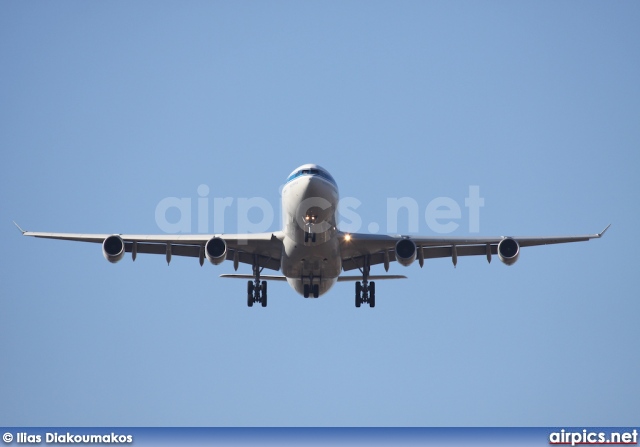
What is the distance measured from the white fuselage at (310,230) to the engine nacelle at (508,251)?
695 centimetres

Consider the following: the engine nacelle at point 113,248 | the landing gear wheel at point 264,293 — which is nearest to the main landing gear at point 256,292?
the landing gear wheel at point 264,293

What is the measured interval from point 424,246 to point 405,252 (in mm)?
3495

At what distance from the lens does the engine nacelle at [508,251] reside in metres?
50.2

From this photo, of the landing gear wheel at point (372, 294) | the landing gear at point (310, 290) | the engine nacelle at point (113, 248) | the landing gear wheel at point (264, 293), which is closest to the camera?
the engine nacelle at point (113, 248)

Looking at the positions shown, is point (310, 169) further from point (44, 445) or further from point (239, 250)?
point (44, 445)

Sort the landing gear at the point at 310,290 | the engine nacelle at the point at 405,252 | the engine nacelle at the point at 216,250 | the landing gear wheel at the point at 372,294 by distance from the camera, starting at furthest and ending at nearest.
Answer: the landing gear wheel at the point at 372,294 → the landing gear at the point at 310,290 → the engine nacelle at the point at 405,252 → the engine nacelle at the point at 216,250

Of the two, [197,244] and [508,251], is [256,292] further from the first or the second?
[508,251]

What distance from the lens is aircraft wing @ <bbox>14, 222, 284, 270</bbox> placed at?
50906mm

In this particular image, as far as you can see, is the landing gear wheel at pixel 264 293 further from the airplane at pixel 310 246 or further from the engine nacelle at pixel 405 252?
the engine nacelle at pixel 405 252

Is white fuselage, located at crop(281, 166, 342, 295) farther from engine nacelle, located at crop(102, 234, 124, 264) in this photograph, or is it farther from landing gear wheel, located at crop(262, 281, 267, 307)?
engine nacelle, located at crop(102, 234, 124, 264)

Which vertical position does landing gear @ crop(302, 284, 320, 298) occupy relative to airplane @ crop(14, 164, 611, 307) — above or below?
below

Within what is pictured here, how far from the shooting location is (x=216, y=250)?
49250 millimetres

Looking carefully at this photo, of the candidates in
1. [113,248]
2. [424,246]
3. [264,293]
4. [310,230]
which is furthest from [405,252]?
[113,248]

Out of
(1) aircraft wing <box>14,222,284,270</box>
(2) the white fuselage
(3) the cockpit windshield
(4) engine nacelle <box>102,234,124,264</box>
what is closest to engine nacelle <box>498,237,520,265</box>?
(2) the white fuselage
